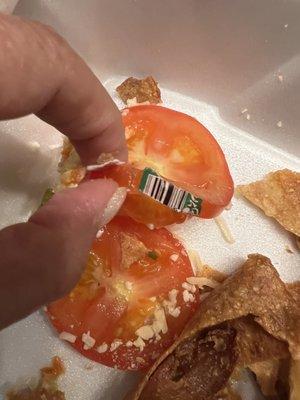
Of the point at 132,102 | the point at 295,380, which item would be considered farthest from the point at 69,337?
the point at 132,102

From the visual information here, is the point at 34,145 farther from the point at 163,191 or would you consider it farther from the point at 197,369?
the point at 197,369

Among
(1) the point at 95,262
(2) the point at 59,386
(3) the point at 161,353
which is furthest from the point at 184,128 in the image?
(2) the point at 59,386

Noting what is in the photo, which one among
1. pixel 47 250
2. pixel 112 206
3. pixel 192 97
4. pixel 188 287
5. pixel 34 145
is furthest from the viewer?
pixel 192 97

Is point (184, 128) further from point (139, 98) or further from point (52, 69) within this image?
point (52, 69)

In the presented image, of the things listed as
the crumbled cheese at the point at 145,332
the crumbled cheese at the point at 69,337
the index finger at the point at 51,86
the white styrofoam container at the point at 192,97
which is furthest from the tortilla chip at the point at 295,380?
the index finger at the point at 51,86

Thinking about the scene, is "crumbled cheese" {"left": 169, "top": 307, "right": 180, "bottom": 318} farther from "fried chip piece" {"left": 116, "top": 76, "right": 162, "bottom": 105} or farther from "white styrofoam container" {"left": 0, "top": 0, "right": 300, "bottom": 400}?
"fried chip piece" {"left": 116, "top": 76, "right": 162, "bottom": 105}

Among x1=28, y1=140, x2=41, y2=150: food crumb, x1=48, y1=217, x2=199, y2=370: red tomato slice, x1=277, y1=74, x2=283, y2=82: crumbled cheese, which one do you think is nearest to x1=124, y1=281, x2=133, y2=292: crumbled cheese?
x1=48, y1=217, x2=199, y2=370: red tomato slice
